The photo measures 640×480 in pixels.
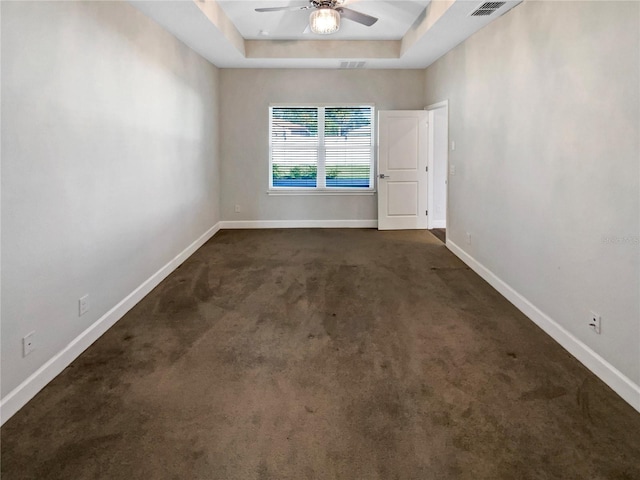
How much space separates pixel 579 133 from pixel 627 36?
0.60 m

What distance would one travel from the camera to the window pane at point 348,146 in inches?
275

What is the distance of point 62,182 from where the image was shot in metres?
2.49

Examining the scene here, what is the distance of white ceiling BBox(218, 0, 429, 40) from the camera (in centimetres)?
431

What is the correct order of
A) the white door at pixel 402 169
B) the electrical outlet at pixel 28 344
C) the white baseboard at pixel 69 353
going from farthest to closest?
the white door at pixel 402 169 → the electrical outlet at pixel 28 344 → the white baseboard at pixel 69 353

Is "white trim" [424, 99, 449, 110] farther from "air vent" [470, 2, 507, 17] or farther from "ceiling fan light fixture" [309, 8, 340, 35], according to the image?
"ceiling fan light fixture" [309, 8, 340, 35]

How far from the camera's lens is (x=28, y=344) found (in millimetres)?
2191

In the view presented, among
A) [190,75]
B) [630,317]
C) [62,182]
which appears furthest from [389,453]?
[190,75]

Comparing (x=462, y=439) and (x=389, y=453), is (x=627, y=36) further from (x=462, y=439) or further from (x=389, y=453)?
(x=389, y=453)

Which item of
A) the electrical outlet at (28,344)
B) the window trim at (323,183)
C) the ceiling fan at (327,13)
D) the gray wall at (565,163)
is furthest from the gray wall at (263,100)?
the electrical outlet at (28,344)

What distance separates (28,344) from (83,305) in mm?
574

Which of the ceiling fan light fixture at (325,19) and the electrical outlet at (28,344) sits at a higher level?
the ceiling fan light fixture at (325,19)

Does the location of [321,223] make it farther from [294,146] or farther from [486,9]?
[486,9]

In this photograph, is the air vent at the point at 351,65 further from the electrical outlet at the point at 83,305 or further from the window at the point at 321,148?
the electrical outlet at the point at 83,305

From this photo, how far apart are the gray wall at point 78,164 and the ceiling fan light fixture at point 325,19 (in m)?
1.55
